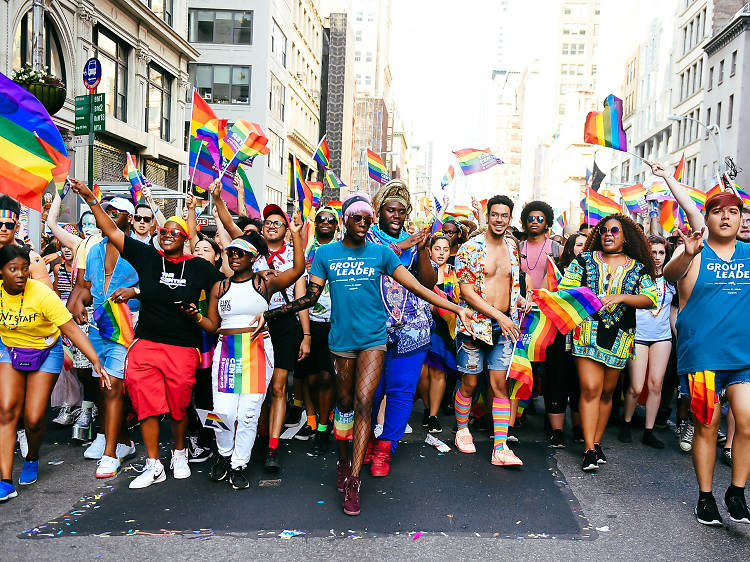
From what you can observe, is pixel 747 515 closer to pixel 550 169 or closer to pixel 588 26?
pixel 550 169

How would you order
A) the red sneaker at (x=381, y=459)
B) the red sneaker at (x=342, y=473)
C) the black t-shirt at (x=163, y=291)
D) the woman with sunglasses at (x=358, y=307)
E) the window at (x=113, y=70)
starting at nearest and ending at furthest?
1. the woman with sunglasses at (x=358, y=307)
2. the red sneaker at (x=342, y=473)
3. the black t-shirt at (x=163, y=291)
4. the red sneaker at (x=381, y=459)
5. the window at (x=113, y=70)

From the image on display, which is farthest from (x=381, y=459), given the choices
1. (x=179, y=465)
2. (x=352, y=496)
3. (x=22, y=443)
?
(x=22, y=443)

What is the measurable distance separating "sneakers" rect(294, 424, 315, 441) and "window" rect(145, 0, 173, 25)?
23.3 metres

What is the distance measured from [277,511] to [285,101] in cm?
4351

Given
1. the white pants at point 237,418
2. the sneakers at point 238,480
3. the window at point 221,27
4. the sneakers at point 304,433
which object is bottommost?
the sneakers at point 304,433

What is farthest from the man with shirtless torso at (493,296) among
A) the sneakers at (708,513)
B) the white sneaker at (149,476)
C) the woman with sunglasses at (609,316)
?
the white sneaker at (149,476)

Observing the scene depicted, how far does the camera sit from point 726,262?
195 inches

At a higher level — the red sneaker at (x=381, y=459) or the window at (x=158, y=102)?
the window at (x=158, y=102)

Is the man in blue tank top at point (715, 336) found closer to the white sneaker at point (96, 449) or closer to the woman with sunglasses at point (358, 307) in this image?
the woman with sunglasses at point (358, 307)

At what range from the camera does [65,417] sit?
7199 mm

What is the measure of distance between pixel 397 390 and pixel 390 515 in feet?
4.00

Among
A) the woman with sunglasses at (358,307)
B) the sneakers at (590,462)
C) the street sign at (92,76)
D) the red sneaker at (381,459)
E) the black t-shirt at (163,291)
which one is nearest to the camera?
the woman with sunglasses at (358,307)

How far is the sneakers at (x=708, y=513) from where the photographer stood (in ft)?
15.7

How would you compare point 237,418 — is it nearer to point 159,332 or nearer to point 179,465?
point 179,465
